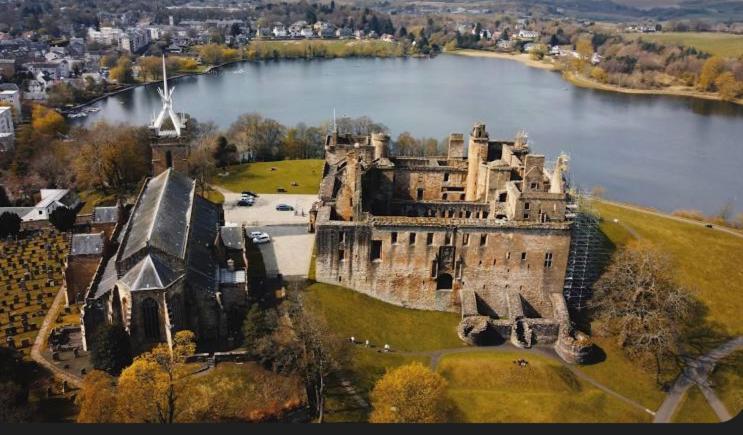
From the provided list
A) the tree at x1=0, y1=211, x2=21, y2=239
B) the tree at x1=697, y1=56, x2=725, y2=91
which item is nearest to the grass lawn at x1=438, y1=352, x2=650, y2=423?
the tree at x1=0, y1=211, x2=21, y2=239

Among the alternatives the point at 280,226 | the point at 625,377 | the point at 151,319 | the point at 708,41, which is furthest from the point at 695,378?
the point at 708,41

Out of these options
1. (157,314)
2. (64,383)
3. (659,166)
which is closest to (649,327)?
(157,314)

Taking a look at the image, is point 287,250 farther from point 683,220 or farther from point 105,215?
point 683,220

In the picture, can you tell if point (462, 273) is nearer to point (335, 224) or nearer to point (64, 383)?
point (335, 224)

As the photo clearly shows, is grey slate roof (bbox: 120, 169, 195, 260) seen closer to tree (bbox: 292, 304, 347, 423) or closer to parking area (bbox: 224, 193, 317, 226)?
parking area (bbox: 224, 193, 317, 226)

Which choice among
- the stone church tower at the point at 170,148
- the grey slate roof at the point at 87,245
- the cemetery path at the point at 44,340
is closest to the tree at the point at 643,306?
the stone church tower at the point at 170,148
